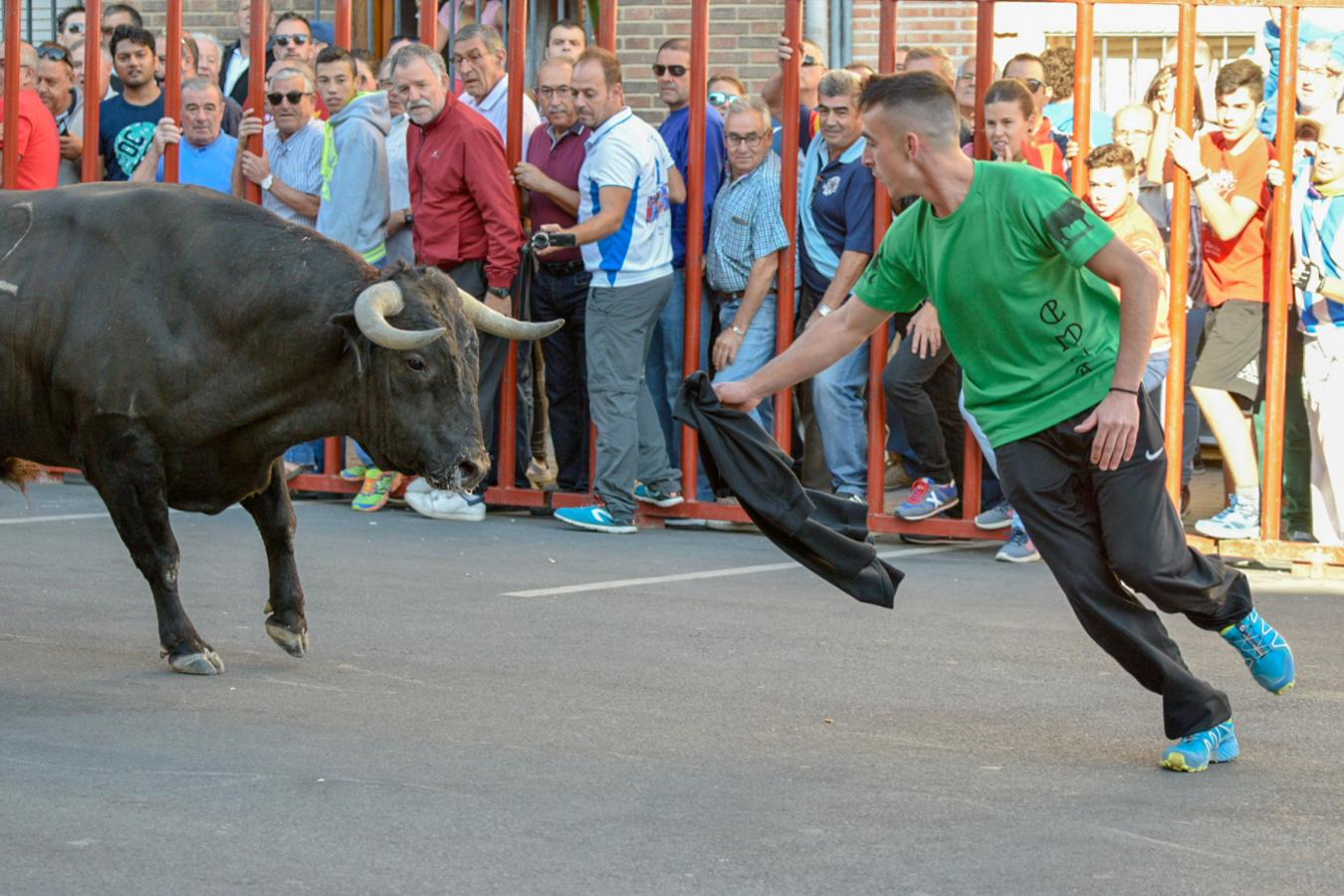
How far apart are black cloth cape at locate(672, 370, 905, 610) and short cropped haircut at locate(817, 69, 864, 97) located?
4.24 meters

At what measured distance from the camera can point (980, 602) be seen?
8.47m

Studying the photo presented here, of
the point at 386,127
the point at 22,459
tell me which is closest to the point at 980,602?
the point at 22,459

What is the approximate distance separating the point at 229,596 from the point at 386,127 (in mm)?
3753

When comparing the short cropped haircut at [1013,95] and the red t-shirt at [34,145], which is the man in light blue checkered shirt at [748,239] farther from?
the red t-shirt at [34,145]

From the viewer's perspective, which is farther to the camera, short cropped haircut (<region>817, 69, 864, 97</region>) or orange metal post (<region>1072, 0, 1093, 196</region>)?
short cropped haircut (<region>817, 69, 864, 97</region>)

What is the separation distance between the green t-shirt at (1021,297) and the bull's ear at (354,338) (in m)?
2.01

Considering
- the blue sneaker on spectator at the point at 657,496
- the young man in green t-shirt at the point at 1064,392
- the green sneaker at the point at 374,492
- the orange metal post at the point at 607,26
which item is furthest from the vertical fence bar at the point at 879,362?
the young man in green t-shirt at the point at 1064,392

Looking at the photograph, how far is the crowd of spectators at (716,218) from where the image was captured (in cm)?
955

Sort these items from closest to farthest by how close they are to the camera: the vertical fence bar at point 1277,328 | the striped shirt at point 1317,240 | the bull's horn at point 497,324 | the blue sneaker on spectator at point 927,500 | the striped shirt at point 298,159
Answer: the bull's horn at point 497,324 → the striped shirt at point 1317,240 → the vertical fence bar at point 1277,328 → the blue sneaker on spectator at point 927,500 → the striped shirt at point 298,159

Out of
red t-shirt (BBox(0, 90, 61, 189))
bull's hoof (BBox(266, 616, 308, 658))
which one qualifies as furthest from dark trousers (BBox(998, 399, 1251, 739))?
red t-shirt (BBox(0, 90, 61, 189))

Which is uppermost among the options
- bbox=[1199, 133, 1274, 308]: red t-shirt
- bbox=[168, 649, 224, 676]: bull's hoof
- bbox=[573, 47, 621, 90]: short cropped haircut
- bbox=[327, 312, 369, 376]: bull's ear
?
bbox=[573, 47, 621, 90]: short cropped haircut

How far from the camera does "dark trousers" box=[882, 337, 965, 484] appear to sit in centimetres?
983

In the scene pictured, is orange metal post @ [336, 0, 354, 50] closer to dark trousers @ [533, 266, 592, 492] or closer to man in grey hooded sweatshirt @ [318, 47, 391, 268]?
man in grey hooded sweatshirt @ [318, 47, 391, 268]

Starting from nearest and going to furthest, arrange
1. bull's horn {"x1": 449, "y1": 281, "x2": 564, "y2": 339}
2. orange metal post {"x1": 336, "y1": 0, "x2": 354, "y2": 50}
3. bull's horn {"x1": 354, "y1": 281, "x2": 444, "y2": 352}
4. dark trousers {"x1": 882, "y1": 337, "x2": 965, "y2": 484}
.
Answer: bull's horn {"x1": 354, "y1": 281, "x2": 444, "y2": 352}, bull's horn {"x1": 449, "y1": 281, "x2": 564, "y2": 339}, dark trousers {"x1": 882, "y1": 337, "x2": 965, "y2": 484}, orange metal post {"x1": 336, "y1": 0, "x2": 354, "y2": 50}
